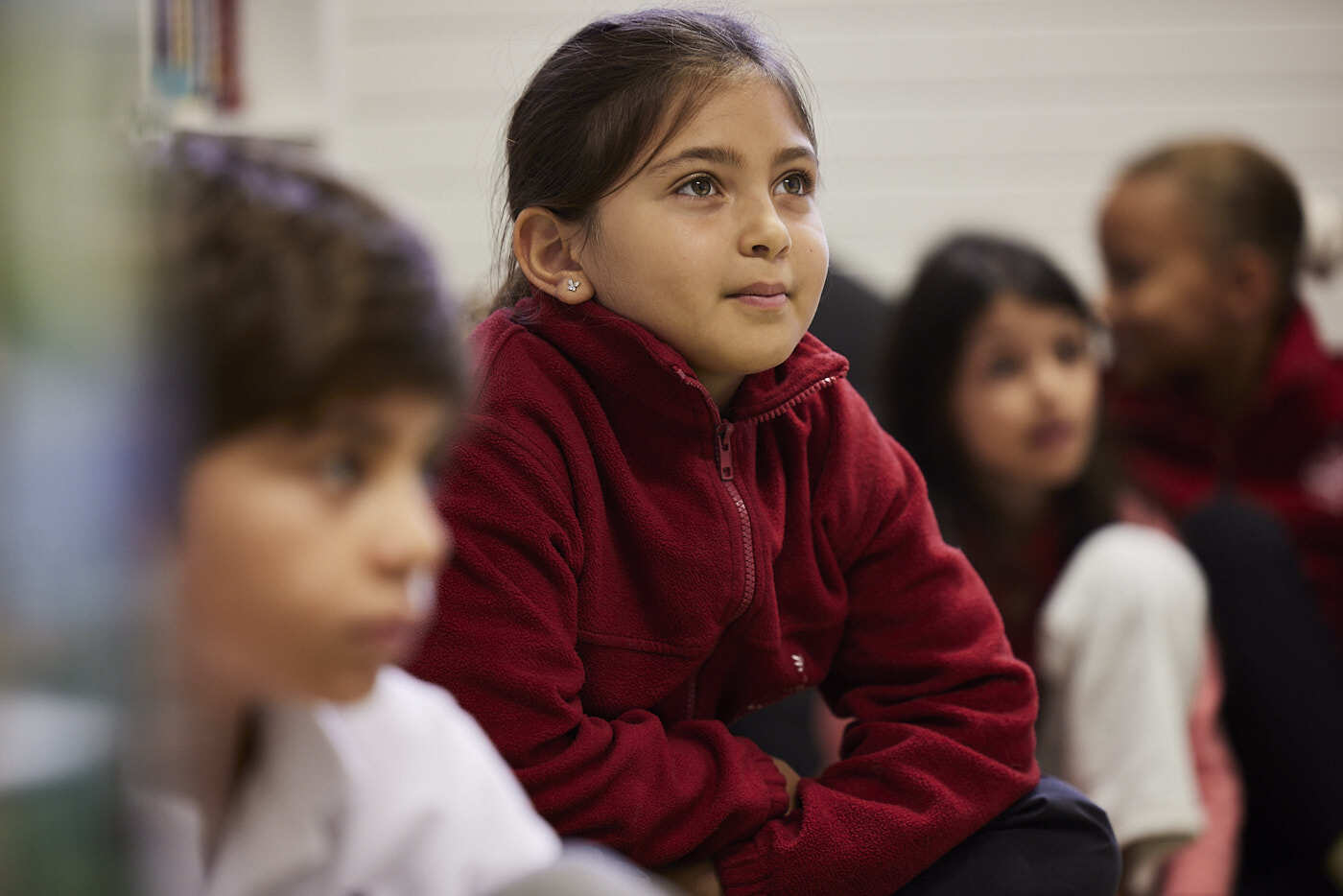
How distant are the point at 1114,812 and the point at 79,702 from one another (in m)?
1.10

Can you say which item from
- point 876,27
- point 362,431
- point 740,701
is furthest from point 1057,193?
point 362,431

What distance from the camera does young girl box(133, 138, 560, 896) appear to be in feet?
1.64

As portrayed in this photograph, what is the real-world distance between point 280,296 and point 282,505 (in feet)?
0.24

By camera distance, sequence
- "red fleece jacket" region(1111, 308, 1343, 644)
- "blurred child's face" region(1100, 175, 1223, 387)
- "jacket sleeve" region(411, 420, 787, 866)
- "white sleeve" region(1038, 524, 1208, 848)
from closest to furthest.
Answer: "jacket sleeve" region(411, 420, 787, 866), "white sleeve" region(1038, 524, 1208, 848), "red fleece jacket" region(1111, 308, 1343, 644), "blurred child's face" region(1100, 175, 1223, 387)

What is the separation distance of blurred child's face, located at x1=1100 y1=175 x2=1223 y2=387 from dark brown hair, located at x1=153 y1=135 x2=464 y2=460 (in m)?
1.52

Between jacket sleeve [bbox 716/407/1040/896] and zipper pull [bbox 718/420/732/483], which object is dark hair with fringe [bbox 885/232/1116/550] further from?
zipper pull [bbox 718/420/732/483]

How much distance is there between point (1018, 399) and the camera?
5.08 ft

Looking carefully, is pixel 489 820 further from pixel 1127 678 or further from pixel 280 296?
pixel 1127 678

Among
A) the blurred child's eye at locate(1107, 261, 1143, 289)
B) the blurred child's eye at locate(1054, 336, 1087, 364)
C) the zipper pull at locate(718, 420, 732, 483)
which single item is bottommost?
the blurred child's eye at locate(1054, 336, 1087, 364)

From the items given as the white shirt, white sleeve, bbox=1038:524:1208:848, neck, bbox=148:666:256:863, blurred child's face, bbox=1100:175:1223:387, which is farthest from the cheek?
neck, bbox=148:666:256:863

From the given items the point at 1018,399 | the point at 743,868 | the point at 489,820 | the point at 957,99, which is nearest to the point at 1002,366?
the point at 1018,399

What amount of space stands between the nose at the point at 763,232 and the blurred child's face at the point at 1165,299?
45.5 inches


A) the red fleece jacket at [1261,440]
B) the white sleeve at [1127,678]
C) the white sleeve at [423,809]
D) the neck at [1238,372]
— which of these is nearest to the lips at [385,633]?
the white sleeve at [423,809]

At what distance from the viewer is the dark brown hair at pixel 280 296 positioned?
49 cm
